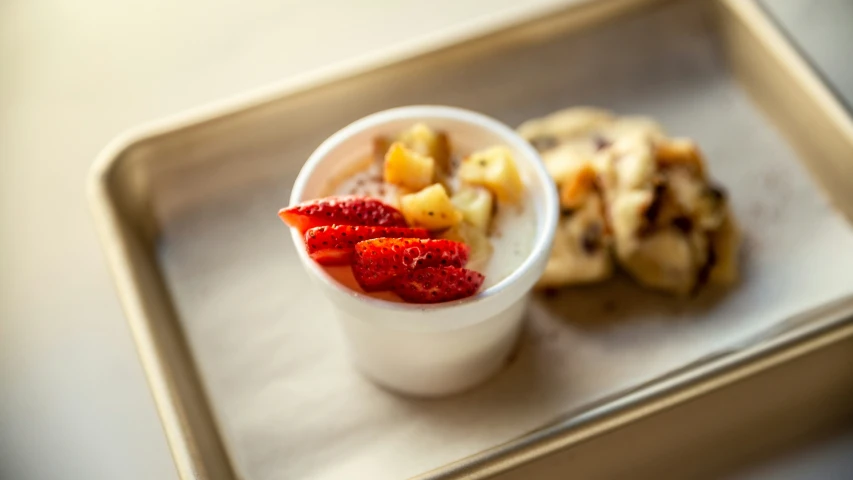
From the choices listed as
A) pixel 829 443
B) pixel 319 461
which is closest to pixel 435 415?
pixel 319 461

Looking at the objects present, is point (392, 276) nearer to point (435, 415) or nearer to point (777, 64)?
point (435, 415)

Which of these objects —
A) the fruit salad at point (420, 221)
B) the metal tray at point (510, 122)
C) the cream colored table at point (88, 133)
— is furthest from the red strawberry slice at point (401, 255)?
the cream colored table at point (88, 133)

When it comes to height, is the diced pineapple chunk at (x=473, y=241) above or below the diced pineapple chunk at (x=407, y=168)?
below

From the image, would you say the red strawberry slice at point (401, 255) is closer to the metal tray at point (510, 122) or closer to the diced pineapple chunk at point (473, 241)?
the diced pineapple chunk at point (473, 241)

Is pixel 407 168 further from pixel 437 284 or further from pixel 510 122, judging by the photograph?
pixel 510 122

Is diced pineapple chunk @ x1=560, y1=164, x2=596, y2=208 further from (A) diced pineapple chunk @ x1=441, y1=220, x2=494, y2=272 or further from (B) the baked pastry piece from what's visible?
(A) diced pineapple chunk @ x1=441, y1=220, x2=494, y2=272

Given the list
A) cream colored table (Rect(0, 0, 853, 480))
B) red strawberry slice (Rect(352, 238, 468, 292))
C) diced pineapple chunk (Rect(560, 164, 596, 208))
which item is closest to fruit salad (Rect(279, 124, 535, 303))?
red strawberry slice (Rect(352, 238, 468, 292))
